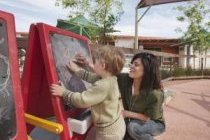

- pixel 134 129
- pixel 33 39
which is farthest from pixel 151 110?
pixel 33 39

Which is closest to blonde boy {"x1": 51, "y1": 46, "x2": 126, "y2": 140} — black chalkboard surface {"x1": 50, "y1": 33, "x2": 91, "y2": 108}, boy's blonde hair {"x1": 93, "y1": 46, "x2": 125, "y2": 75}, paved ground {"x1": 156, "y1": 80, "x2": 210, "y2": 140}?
boy's blonde hair {"x1": 93, "y1": 46, "x2": 125, "y2": 75}

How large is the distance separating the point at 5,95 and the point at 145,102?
162 centimetres

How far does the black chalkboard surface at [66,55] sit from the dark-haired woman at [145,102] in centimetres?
24

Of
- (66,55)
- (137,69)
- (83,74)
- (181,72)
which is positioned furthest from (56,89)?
→ (181,72)

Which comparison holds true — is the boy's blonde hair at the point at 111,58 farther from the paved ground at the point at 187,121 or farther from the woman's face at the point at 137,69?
the paved ground at the point at 187,121

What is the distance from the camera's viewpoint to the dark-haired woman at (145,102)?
3238mm

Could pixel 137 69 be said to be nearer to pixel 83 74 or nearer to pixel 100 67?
pixel 83 74

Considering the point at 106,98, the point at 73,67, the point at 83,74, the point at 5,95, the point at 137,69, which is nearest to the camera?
the point at 5,95

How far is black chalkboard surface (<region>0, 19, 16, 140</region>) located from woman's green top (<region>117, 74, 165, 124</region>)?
1.56 metres

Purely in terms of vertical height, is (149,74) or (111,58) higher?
(111,58)

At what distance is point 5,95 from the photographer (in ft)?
6.26

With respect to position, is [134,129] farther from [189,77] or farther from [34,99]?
[189,77]

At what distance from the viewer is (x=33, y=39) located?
2326 millimetres

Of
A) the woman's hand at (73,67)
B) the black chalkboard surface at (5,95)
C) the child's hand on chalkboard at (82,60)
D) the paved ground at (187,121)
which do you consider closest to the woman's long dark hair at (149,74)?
the child's hand on chalkboard at (82,60)
